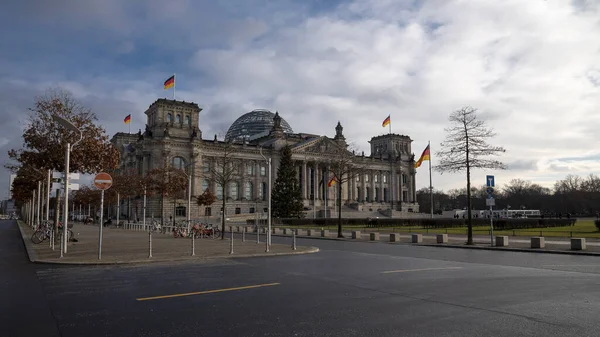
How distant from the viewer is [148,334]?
7172mm

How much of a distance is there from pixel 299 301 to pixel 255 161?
107m

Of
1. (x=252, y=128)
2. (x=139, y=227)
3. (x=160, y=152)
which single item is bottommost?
(x=139, y=227)

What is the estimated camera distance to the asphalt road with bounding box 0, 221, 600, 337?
755cm

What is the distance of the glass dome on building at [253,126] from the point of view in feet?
436

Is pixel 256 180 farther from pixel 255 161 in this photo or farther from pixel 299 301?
pixel 299 301

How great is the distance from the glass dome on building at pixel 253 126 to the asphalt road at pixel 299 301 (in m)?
115

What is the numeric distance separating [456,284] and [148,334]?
332 inches

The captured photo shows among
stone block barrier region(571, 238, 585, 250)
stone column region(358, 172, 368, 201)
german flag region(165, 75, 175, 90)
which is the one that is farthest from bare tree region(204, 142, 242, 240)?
stone column region(358, 172, 368, 201)

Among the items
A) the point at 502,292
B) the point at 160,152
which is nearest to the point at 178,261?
the point at 502,292

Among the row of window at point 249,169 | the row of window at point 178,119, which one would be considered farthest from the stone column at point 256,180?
the row of window at point 178,119

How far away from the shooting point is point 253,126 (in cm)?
13562

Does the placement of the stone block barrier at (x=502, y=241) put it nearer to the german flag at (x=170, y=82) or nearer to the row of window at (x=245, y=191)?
the german flag at (x=170, y=82)

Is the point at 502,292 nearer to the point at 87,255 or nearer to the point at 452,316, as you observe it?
the point at 452,316

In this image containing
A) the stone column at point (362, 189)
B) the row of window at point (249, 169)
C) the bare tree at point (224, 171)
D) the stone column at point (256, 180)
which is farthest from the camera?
the stone column at point (362, 189)
